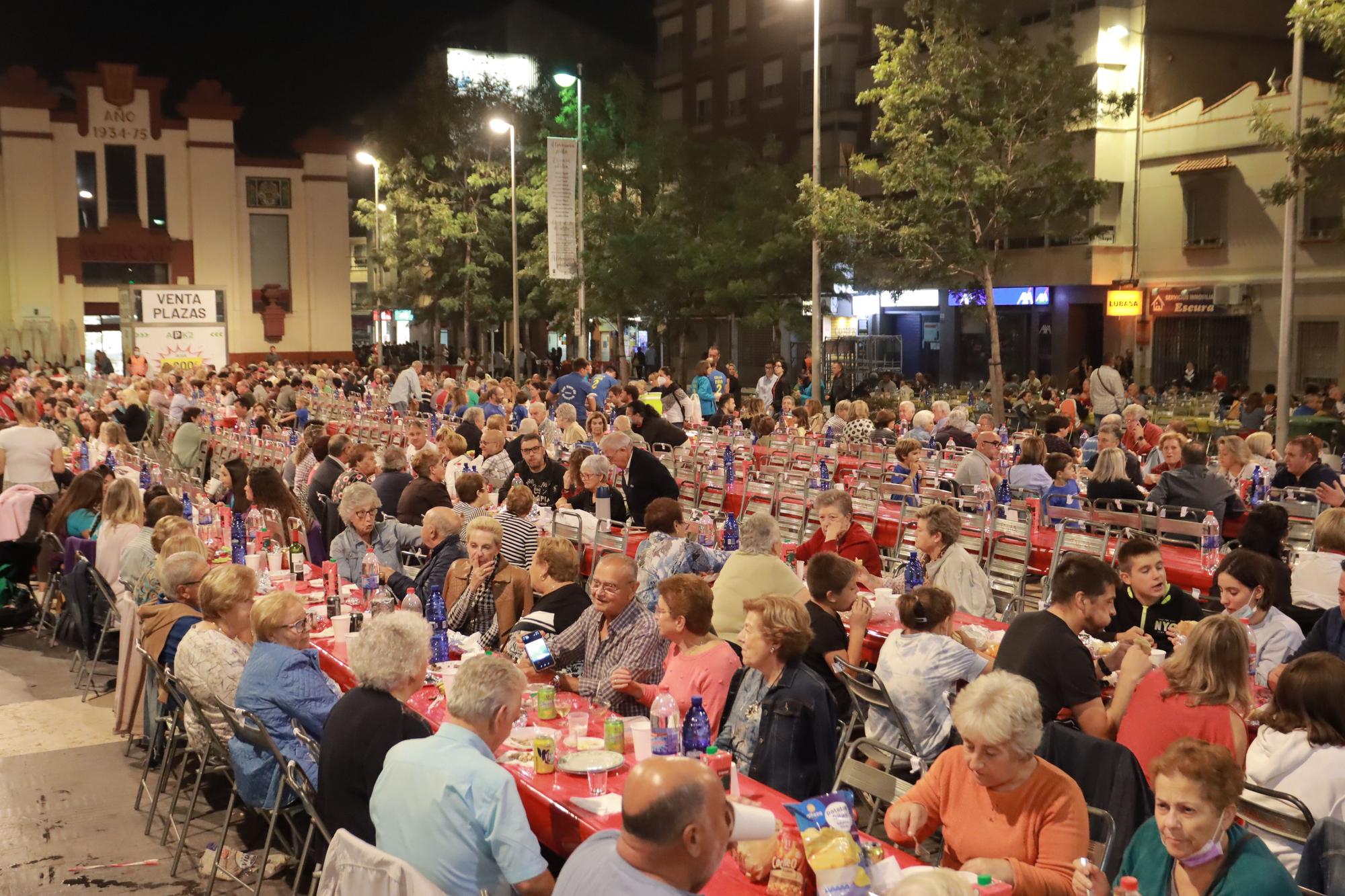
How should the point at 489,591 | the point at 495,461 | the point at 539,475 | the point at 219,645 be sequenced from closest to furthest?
the point at 219,645 → the point at 489,591 → the point at 539,475 → the point at 495,461

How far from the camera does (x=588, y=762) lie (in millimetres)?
4812

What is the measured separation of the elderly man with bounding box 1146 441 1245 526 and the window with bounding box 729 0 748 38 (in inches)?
1434

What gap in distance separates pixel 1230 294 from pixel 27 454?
23.0 metres

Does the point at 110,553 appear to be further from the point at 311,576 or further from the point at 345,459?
the point at 345,459

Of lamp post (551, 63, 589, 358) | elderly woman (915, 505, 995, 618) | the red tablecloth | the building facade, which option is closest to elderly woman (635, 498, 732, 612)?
elderly woman (915, 505, 995, 618)

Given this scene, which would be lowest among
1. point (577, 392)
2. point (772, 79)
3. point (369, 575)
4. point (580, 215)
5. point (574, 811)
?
point (574, 811)

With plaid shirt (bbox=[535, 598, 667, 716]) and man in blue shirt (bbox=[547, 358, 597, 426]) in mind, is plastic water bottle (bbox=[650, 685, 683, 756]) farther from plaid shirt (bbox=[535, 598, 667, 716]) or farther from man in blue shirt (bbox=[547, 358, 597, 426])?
man in blue shirt (bbox=[547, 358, 597, 426])

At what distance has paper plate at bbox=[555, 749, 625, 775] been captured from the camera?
4758 mm

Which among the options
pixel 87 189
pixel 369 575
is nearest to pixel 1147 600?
pixel 369 575

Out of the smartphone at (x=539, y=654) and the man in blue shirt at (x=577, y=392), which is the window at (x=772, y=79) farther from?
the smartphone at (x=539, y=654)

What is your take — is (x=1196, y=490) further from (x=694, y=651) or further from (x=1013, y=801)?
(x=1013, y=801)

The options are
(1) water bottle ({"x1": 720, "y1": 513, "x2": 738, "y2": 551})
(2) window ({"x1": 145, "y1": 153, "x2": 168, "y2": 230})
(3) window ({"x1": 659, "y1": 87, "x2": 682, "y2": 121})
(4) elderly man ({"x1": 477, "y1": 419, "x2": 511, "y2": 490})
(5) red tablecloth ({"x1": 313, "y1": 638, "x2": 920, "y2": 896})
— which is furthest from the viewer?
(2) window ({"x1": 145, "y1": 153, "x2": 168, "y2": 230})

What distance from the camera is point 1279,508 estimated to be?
8.15m

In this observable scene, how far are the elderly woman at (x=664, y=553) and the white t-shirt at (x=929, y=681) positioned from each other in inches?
94.0
